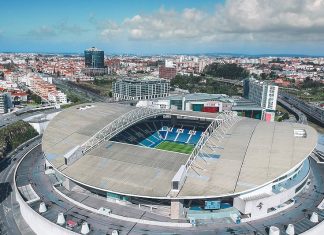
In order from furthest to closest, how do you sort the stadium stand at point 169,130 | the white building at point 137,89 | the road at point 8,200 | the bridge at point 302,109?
the white building at point 137,89
the bridge at point 302,109
the stadium stand at point 169,130
the road at point 8,200

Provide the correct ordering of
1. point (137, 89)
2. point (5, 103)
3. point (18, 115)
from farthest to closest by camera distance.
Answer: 1. point (137, 89)
2. point (5, 103)
3. point (18, 115)

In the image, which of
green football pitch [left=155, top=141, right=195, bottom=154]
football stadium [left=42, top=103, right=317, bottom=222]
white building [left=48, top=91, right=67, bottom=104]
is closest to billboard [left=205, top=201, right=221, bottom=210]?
football stadium [left=42, top=103, right=317, bottom=222]

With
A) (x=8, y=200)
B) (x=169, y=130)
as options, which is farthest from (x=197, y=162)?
(x=169, y=130)

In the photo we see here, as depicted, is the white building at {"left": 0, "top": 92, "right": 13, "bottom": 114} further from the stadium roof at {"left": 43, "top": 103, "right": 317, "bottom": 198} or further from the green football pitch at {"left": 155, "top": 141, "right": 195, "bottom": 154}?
the green football pitch at {"left": 155, "top": 141, "right": 195, "bottom": 154}

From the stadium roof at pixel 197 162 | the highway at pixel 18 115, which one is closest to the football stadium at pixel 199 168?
the stadium roof at pixel 197 162

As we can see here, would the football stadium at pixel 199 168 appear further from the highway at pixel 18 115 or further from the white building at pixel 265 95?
the white building at pixel 265 95

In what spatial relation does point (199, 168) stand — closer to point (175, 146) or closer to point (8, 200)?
point (175, 146)

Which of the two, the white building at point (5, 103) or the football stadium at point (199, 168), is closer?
the football stadium at point (199, 168)

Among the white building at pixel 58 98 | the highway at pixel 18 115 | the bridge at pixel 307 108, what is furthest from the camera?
the white building at pixel 58 98
